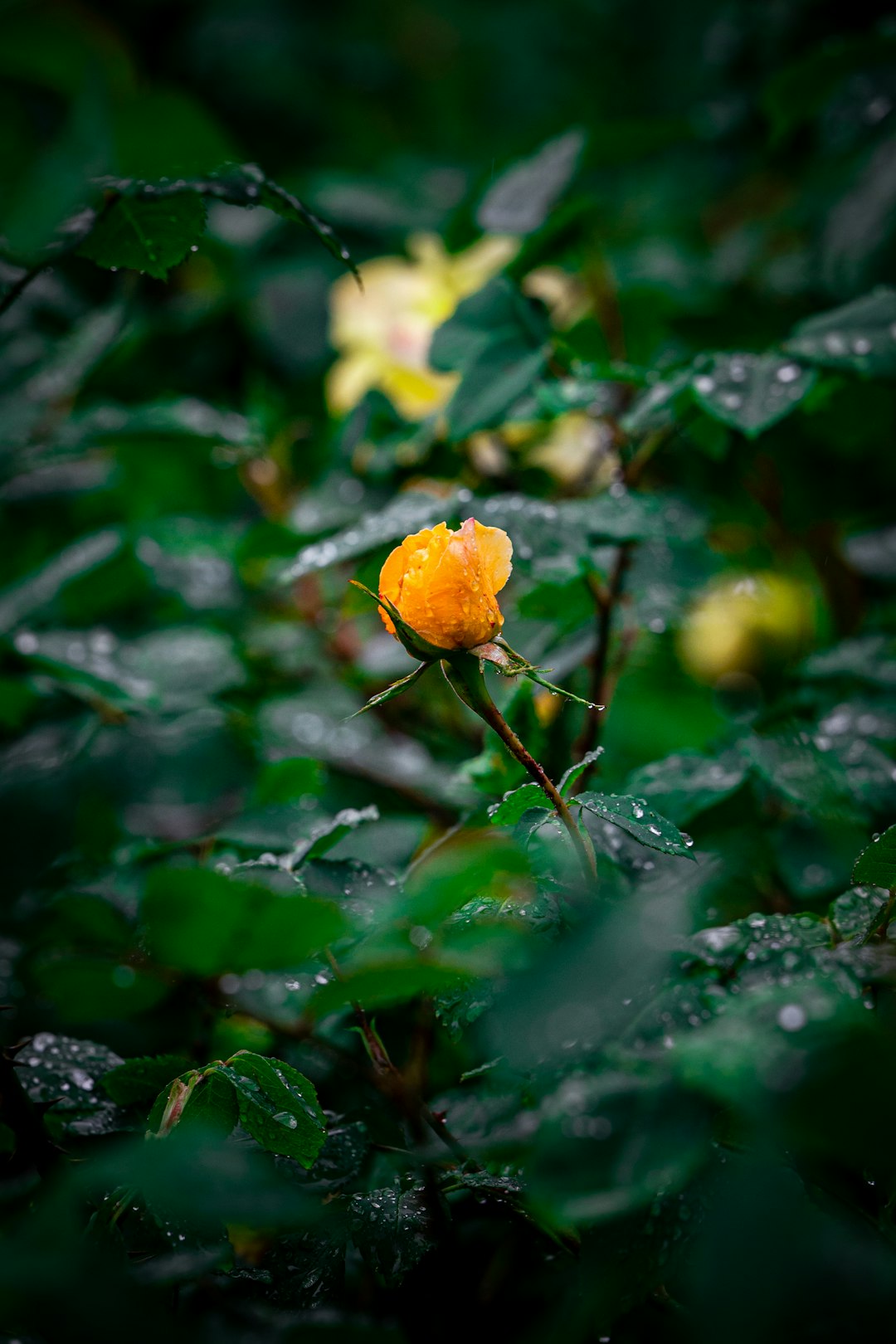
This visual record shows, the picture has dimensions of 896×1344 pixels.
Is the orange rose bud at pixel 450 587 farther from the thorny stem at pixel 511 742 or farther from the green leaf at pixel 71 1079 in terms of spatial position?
the green leaf at pixel 71 1079

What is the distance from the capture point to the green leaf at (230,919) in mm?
303

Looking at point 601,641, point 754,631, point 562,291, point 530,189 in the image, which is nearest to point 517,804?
point 601,641

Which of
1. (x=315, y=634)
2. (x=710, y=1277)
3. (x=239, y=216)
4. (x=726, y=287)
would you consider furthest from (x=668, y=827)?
(x=239, y=216)

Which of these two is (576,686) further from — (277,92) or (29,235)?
(277,92)

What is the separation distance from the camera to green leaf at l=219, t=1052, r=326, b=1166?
357 millimetres

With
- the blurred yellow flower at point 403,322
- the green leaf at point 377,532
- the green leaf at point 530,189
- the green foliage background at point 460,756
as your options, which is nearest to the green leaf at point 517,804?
the green foliage background at point 460,756

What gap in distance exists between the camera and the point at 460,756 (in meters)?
0.75

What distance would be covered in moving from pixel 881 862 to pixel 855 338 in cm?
39

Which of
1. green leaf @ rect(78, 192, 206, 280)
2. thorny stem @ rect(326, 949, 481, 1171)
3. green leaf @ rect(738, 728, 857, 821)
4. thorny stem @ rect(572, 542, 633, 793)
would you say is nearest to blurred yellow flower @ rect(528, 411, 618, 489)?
thorny stem @ rect(572, 542, 633, 793)

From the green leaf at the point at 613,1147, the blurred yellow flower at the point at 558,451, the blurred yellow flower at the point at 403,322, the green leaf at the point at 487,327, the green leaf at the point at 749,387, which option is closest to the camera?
the green leaf at the point at 613,1147

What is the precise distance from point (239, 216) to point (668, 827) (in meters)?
1.27

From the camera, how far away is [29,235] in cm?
41

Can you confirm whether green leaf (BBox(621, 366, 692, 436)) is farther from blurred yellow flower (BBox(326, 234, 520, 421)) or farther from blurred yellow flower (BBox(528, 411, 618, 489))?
blurred yellow flower (BBox(326, 234, 520, 421))

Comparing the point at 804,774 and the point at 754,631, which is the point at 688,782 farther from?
→ the point at 754,631
